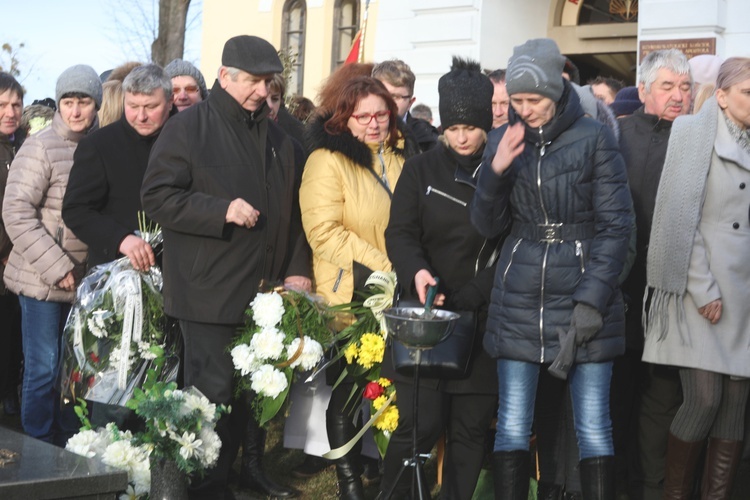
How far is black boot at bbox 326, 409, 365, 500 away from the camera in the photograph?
5.61 meters

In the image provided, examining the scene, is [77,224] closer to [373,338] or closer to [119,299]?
[119,299]

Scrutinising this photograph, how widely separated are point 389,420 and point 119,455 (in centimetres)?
138

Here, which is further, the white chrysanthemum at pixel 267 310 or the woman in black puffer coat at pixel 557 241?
the white chrysanthemum at pixel 267 310

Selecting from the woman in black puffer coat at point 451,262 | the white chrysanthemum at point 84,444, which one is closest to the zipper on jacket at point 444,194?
the woman in black puffer coat at point 451,262

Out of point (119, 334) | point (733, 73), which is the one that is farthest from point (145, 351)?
point (733, 73)

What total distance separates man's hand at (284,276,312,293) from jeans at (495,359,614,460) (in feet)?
3.76

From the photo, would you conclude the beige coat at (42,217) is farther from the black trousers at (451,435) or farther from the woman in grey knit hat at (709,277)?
the woman in grey knit hat at (709,277)

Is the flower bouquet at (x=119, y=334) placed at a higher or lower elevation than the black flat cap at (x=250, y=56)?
lower

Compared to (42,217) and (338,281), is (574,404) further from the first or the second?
(42,217)

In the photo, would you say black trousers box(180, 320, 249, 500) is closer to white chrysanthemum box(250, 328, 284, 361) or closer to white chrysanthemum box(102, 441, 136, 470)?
white chrysanthemum box(250, 328, 284, 361)

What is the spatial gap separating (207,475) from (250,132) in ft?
5.18

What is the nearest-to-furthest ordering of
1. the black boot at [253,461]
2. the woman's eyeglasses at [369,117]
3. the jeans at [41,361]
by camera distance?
1. the woman's eyeglasses at [369,117]
2. the black boot at [253,461]
3. the jeans at [41,361]

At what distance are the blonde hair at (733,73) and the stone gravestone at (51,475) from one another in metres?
3.09

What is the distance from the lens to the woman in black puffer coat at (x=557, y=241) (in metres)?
4.53
